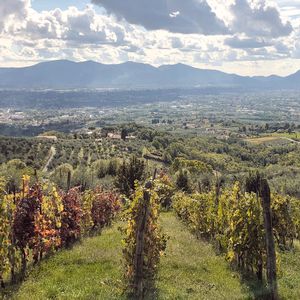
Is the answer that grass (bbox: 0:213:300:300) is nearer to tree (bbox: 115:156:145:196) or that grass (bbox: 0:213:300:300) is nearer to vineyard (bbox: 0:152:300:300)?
vineyard (bbox: 0:152:300:300)

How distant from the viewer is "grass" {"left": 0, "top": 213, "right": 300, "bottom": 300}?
1277 cm

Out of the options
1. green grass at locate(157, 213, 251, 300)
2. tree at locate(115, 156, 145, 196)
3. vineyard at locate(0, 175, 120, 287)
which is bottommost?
tree at locate(115, 156, 145, 196)

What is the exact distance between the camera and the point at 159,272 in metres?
15.1

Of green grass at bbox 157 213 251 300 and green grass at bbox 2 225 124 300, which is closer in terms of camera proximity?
green grass at bbox 2 225 124 300

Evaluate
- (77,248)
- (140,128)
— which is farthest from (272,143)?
(77,248)

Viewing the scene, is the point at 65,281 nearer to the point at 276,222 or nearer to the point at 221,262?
the point at 221,262

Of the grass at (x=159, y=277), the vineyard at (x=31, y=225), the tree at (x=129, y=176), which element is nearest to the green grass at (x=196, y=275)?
the grass at (x=159, y=277)

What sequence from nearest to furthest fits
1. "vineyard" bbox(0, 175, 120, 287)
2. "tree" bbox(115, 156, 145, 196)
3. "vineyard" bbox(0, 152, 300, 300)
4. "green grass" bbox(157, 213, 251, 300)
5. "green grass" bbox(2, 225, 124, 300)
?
1. "vineyard" bbox(0, 152, 300, 300)
2. "green grass" bbox(2, 225, 124, 300)
3. "green grass" bbox(157, 213, 251, 300)
4. "vineyard" bbox(0, 175, 120, 287)
5. "tree" bbox(115, 156, 145, 196)

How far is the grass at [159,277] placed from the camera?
12773 mm

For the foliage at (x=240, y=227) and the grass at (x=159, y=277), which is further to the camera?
the foliage at (x=240, y=227)

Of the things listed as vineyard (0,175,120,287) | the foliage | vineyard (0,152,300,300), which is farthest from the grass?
the foliage

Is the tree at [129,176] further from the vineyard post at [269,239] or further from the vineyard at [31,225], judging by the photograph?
the vineyard post at [269,239]

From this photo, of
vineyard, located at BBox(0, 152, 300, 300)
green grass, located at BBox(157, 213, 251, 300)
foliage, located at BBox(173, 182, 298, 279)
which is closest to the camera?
vineyard, located at BBox(0, 152, 300, 300)

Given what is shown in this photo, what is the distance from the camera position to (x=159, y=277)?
47.7 feet
